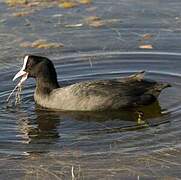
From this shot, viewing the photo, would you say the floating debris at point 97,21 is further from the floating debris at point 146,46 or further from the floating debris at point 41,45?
the floating debris at point 146,46

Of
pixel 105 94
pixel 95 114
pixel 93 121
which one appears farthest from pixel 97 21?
pixel 93 121

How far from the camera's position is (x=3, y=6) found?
13.6 metres

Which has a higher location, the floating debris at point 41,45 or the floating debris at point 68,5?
the floating debris at point 68,5

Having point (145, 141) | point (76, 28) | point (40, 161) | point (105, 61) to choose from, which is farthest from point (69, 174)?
point (76, 28)

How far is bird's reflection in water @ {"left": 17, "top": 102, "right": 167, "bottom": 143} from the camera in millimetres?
8586

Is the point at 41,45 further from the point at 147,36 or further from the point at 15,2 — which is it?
the point at 15,2

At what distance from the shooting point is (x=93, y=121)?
9062 mm

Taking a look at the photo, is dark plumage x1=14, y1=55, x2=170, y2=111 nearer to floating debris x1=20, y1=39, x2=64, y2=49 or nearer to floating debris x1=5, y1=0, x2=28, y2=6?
floating debris x1=20, y1=39, x2=64, y2=49

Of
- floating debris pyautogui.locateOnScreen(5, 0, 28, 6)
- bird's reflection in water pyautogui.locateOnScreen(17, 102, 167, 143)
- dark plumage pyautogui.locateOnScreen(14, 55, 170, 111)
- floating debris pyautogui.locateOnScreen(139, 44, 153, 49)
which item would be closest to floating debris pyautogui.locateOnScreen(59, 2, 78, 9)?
floating debris pyautogui.locateOnScreen(5, 0, 28, 6)

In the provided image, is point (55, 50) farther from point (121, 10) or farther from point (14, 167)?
point (14, 167)

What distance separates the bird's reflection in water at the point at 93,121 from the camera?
8.59m

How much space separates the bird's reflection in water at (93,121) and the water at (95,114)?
1 cm

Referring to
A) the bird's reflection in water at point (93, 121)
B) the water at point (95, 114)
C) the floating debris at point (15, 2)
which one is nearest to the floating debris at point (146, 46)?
the water at point (95, 114)

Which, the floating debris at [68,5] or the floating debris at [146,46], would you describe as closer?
the floating debris at [146,46]
